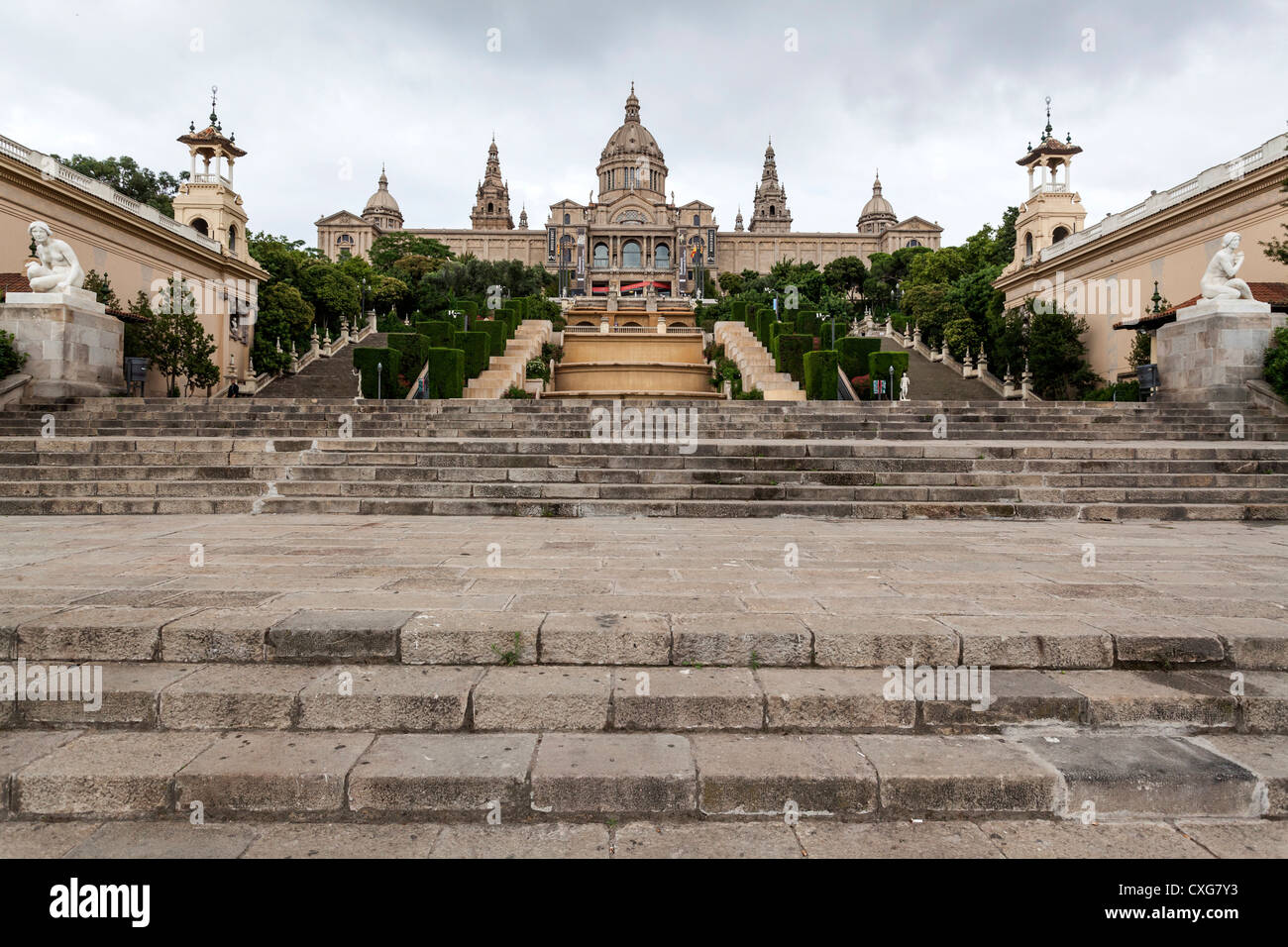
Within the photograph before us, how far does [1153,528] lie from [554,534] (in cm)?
674

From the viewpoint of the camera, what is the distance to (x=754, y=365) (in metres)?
28.0

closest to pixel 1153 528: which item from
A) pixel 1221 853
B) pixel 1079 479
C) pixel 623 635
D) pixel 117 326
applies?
pixel 1079 479

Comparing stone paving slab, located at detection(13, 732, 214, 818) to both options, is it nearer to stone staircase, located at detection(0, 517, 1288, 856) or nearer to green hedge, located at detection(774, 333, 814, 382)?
stone staircase, located at detection(0, 517, 1288, 856)

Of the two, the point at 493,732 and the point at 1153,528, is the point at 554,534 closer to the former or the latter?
the point at 493,732

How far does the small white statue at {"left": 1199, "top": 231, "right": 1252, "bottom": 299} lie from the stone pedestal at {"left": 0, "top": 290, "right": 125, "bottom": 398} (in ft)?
82.9

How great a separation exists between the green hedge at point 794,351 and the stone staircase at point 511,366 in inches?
396

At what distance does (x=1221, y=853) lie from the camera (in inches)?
95.7

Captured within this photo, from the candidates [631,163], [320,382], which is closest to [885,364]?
[320,382]

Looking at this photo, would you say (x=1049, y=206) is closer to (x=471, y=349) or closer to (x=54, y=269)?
(x=471, y=349)

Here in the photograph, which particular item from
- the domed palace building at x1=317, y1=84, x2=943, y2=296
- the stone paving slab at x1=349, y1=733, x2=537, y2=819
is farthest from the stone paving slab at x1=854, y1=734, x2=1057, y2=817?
the domed palace building at x1=317, y1=84, x2=943, y2=296

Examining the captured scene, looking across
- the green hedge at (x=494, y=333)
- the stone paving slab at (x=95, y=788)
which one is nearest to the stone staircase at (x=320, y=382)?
the green hedge at (x=494, y=333)

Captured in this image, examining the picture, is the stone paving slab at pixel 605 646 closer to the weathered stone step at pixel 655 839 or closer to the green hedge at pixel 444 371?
the weathered stone step at pixel 655 839

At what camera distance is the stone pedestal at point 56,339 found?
14484 mm

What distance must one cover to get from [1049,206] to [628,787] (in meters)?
45.9
